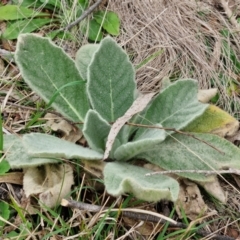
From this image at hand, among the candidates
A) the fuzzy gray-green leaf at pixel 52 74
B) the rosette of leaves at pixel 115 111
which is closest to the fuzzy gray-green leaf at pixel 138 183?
the rosette of leaves at pixel 115 111

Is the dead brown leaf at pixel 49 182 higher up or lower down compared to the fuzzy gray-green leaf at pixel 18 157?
lower down

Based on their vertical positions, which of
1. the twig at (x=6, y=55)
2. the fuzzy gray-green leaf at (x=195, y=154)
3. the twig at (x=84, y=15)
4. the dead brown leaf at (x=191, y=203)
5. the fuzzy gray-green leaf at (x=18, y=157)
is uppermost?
the twig at (x=84, y=15)

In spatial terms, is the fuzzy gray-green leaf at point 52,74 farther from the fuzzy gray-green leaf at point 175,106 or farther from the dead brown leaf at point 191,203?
the dead brown leaf at point 191,203

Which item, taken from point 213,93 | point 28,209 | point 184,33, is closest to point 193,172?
point 213,93

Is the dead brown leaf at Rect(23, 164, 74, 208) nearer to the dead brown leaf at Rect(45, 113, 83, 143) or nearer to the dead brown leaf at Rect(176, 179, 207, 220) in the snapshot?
the dead brown leaf at Rect(45, 113, 83, 143)

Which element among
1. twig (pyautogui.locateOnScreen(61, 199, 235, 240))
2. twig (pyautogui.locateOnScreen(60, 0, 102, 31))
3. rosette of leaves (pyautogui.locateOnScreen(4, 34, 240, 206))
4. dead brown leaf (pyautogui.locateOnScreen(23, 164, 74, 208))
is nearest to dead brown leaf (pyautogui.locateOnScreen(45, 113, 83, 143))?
rosette of leaves (pyautogui.locateOnScreen(4, 34, 240, 206))

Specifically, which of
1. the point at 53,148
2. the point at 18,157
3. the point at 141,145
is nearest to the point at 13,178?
the point at 18,157

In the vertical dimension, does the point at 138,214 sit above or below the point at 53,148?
below

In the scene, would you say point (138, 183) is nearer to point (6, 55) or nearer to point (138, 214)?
point (138, 214)
